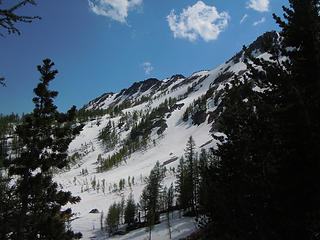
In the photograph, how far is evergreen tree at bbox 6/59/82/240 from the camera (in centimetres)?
937

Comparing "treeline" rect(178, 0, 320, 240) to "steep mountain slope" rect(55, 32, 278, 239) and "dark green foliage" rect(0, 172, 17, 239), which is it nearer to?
"dark green foliage" rect(0, 172, 17, 239)

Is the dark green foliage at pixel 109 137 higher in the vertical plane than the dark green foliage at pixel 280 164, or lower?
higher

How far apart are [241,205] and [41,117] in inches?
421

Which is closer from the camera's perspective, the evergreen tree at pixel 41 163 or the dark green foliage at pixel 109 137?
the evergreen tree at pixel 41 163

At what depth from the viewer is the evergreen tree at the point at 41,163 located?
937 cm

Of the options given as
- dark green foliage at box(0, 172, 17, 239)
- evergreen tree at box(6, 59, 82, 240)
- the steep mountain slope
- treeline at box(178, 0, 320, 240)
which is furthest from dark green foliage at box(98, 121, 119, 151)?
treeline at box(178, 0, 320, 240)

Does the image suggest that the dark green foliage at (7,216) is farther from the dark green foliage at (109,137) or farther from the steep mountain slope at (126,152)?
the dark green foliage at (109,137)

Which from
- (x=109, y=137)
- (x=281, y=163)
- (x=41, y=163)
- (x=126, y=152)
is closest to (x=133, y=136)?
(x=109, y=137)

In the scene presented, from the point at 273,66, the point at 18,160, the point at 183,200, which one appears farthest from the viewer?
the point at 183,200

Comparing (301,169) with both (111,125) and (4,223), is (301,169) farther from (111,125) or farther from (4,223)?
(111,125)

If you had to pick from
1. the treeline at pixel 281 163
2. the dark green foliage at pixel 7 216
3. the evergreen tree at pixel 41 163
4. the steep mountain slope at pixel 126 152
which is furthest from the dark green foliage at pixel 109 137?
the treeline at pixel 281 163

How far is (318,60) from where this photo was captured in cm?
678

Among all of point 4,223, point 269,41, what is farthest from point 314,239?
point 4,223

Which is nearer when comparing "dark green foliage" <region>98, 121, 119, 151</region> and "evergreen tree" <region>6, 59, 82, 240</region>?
"evergreen tree" <region>6, 59, 82, 240</region>
